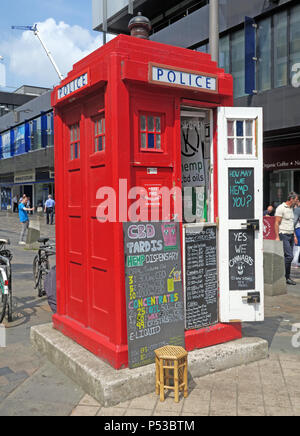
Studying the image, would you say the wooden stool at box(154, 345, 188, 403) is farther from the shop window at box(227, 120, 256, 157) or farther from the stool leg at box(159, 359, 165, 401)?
the shop window at box(227, 120, 256, 157)

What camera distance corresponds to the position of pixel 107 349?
12.8 feet

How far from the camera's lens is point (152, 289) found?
3.95 m

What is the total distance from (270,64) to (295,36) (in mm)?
1289

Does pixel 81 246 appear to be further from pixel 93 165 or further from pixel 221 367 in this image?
pixel 221 367

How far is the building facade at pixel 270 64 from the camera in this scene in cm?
1443

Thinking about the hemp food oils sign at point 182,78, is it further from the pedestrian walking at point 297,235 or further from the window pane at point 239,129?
the pedestrian walking at point 297,235

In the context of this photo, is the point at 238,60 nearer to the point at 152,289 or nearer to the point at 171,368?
the point at 152,289

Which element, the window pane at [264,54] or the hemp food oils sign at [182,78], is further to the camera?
the window pane at [264,54]

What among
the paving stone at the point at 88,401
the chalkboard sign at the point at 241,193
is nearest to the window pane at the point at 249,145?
the chalkboard sign at the point at 241,193

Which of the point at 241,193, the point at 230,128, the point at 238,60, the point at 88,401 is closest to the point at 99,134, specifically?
the point at 230,128

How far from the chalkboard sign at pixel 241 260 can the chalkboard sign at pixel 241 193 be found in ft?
0.64
